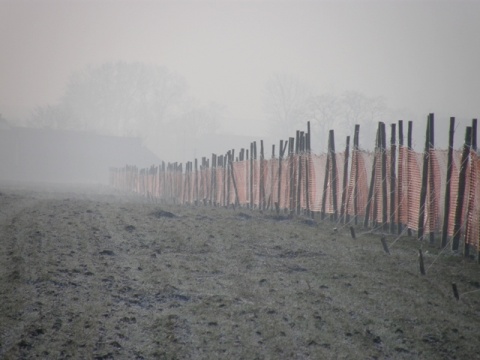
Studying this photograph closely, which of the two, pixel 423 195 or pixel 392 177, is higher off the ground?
pixel 392 177

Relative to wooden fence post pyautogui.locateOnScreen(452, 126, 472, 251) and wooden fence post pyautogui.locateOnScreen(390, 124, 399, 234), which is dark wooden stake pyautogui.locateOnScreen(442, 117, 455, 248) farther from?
wooden fence post pyautogui.locateOnScreen(390, 124, 399, 234)

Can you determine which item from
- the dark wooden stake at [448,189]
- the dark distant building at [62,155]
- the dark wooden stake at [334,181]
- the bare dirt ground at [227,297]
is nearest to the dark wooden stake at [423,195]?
the bare dirt ground at [227,297]

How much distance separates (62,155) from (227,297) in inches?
2566

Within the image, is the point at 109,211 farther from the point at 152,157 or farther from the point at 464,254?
the point at 152,157

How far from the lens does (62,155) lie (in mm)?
65312

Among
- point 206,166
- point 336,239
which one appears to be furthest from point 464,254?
point 206,166

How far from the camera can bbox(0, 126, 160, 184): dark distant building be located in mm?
62113

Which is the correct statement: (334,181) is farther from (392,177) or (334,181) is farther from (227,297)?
(227,297)

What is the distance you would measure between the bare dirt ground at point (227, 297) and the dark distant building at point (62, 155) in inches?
2263

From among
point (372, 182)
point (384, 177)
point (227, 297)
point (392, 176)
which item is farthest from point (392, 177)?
point (227, 297)

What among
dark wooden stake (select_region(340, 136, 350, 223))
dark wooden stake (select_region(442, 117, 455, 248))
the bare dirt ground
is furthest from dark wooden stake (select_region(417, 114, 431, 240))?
dark wooden stake (select_region(340, 136, 350, 223))

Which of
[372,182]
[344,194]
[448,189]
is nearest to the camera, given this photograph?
[448,189]

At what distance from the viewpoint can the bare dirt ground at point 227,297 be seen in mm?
4605

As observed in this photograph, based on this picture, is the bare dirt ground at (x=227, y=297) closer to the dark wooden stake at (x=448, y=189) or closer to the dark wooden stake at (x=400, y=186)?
the dark wooden stake at (x=448, y=189)
